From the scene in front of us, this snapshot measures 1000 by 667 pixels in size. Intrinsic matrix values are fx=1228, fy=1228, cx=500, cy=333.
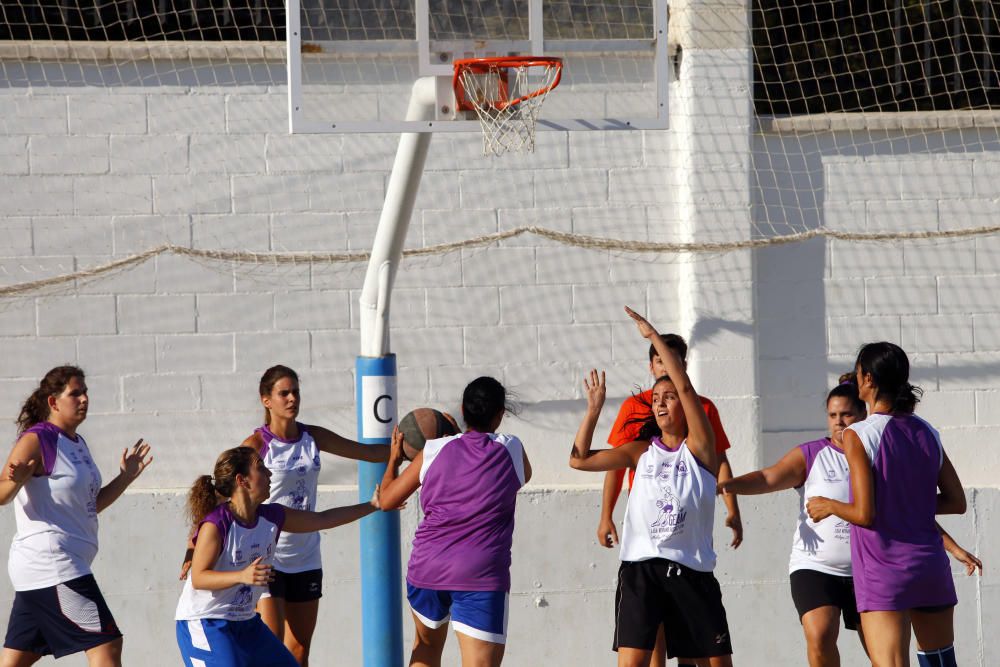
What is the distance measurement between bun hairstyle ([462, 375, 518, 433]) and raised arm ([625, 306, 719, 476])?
611 mm

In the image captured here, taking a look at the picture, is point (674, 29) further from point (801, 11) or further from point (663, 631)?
point (663, 631)

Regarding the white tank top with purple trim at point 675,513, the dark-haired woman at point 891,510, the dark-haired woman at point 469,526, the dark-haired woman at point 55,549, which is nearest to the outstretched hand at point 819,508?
the dark-haired woman at point 891,510

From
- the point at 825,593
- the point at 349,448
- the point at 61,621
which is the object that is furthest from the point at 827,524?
the point at 61,621

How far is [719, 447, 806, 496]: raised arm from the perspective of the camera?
16.3 ft

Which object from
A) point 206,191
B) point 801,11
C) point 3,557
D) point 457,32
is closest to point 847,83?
point 801,11

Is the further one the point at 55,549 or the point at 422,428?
the point at 422,428

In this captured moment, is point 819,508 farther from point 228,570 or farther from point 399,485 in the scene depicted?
point 228,570

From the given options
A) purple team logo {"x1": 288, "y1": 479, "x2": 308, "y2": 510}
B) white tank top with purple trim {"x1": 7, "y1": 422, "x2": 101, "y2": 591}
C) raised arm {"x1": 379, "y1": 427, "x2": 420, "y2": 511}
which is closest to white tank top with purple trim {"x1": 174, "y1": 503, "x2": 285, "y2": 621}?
raised arm {"x1": 379, "y1": 427, "x2": 420, "y2": 511}

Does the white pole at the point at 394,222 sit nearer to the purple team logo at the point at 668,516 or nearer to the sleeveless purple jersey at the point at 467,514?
the sleeveless purple jersey at the point at 467,514

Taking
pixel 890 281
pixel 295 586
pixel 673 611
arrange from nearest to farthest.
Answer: pixel 673 611, pixel 295 586, pixel 890 281

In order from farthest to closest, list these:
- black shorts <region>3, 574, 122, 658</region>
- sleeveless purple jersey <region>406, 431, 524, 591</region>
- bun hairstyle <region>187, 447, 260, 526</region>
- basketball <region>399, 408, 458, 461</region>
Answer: basketball <region>399, 408, 458, 461</region> → black shorts <region>3, 574, 122, 658</region> → sleeveless purple jersey <region>406, 431, 524, 591</region> → bun hairstyle <region>187, 447, 260, 526</region>

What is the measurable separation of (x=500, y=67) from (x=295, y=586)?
8.24ft

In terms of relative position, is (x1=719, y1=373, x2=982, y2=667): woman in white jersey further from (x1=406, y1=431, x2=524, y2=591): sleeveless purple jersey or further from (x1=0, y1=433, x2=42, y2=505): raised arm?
(x1=0, y1=433, x2=42, y2=505): raised arm

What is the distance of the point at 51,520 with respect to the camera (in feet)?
16.2
